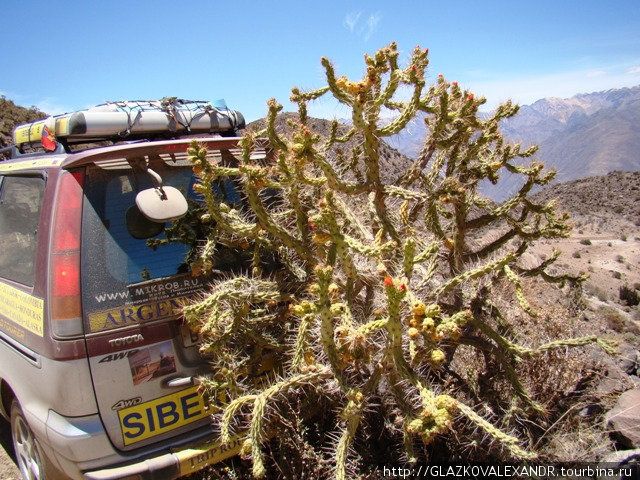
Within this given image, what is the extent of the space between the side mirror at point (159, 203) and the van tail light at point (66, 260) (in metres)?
0.35

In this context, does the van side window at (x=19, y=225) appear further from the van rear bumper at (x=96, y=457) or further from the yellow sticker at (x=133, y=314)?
the van rear bumper at (x=96, y=457)

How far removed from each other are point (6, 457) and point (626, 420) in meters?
4.69

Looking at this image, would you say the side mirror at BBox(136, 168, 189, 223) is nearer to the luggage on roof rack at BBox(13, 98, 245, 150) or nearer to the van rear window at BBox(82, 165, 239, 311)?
the van rear window at BBox(82, 165, 239, 311)

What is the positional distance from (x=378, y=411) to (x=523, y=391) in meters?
0.98

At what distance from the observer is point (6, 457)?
3648 millimetres

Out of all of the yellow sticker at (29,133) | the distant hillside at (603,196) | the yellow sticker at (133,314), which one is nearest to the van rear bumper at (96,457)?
the yellow sticker at (133,314)

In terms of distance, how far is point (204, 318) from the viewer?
264cm

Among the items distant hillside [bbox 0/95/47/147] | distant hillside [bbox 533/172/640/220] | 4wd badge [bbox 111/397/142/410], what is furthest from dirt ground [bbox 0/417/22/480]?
distant hillside [bbox 533/172/640/220]

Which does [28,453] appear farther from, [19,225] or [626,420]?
[626,420]

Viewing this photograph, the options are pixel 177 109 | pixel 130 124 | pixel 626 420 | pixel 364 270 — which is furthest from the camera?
pixel 177 109

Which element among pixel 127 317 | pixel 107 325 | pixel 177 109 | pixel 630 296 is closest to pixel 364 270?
pixel 127 317

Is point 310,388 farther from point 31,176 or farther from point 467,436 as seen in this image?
point 31,176

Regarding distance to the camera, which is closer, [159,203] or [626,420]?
[159,203]

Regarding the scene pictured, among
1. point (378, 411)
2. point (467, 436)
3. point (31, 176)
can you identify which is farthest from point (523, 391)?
point (31, 176)
